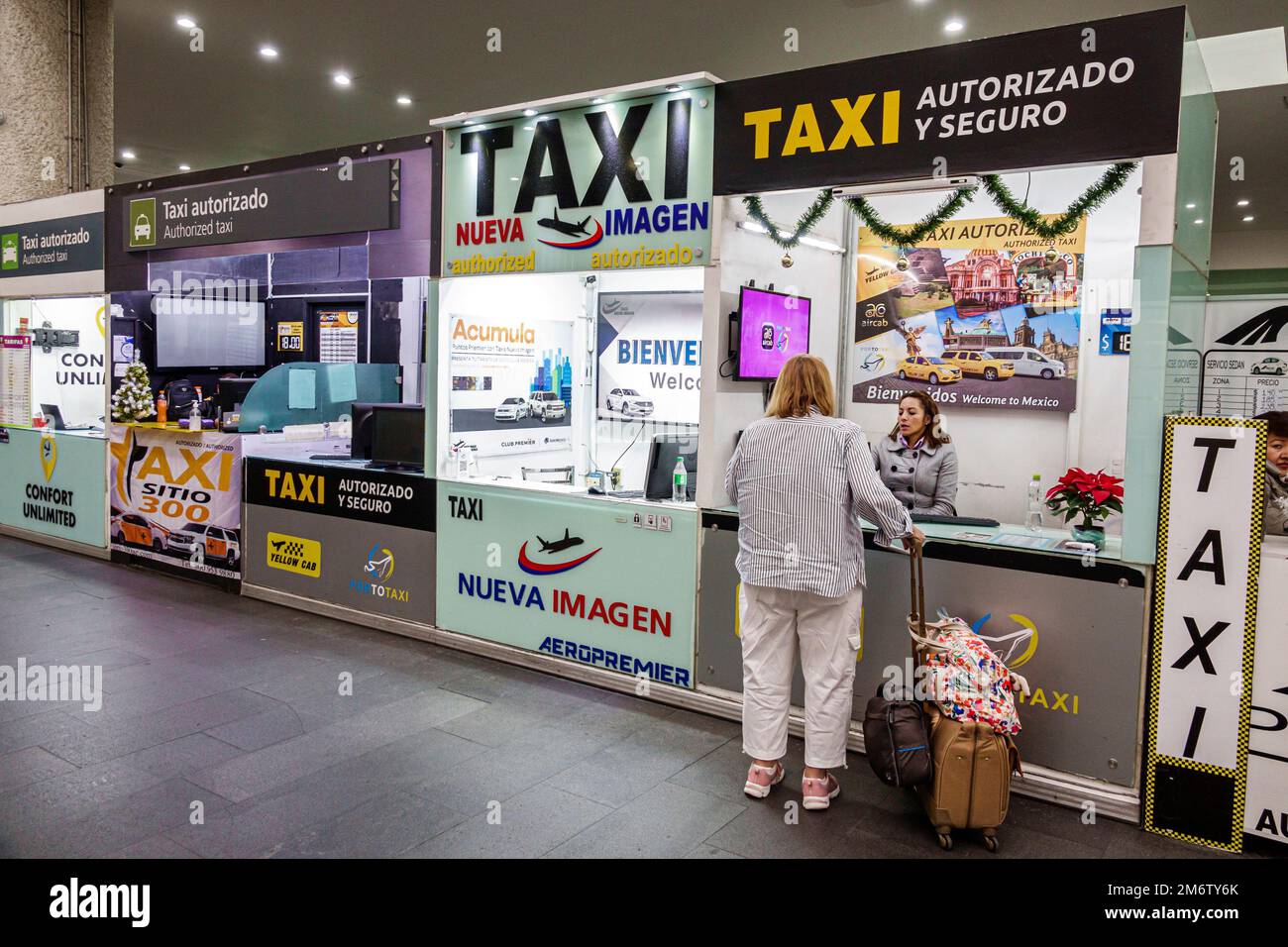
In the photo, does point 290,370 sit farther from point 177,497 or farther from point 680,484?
point 680,484

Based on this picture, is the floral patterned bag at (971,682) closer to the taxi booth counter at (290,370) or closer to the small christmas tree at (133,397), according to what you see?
the taxi booth counter at (290,370)

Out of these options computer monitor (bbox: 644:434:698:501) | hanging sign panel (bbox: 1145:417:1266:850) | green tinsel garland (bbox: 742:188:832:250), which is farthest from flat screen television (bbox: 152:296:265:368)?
hanging sign panel (bbox: 1145:417:1266:850)

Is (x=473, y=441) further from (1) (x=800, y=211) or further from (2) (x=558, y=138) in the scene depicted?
(1) (x=800, y=211)

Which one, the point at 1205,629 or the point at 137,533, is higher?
the point at 1205,629

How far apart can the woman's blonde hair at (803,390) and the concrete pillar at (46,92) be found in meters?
7.07

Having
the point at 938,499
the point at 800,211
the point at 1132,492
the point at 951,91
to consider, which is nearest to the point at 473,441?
the point at 800,211

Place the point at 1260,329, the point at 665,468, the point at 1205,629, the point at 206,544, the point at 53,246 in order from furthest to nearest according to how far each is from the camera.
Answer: the point at 53,246 → the point at 1260,329 → the point at 206,544 → the point at 665,468 → the point at 1205,629

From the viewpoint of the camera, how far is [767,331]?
4.29 metres

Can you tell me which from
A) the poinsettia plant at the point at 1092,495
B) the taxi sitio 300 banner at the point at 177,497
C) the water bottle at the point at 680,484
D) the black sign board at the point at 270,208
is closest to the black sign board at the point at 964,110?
the poinsettia plant at the point at 1092,495

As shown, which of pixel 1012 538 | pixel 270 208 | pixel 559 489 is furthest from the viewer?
pixel 270 208

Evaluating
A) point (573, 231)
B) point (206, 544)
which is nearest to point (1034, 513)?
point (573, 231)

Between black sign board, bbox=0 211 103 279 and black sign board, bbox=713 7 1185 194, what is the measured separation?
17.2ft

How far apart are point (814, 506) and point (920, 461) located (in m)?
1.62

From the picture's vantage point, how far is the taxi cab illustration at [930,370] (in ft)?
17.3
